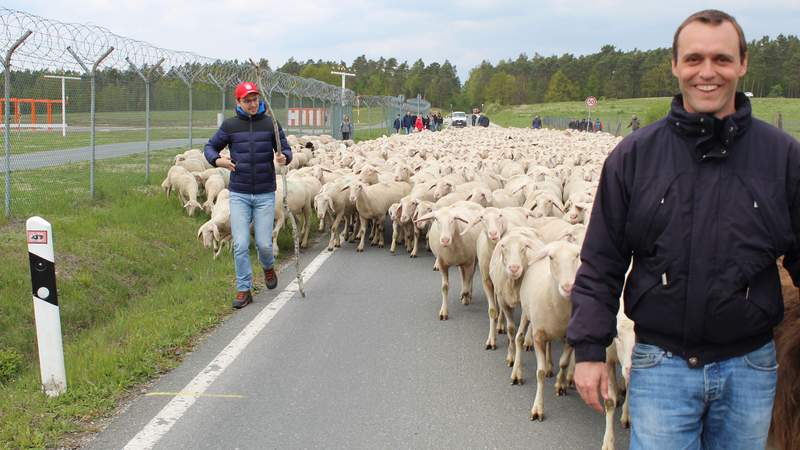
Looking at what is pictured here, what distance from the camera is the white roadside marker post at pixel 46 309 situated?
18.1 feet

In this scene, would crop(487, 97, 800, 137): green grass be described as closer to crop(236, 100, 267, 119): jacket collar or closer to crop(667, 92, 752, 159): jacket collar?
crop(236, 100, 267, 119): jacket collar

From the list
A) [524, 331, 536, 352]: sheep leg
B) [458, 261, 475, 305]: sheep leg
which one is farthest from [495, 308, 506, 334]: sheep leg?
[458, 261, 475, 305]: sheep leg

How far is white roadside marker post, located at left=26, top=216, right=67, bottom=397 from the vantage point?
218 inches

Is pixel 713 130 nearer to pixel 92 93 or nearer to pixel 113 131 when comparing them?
pixel 92 93

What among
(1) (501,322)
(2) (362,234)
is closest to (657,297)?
(1) (501,322)

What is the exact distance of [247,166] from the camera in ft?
28.3

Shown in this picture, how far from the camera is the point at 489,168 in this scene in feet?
54.6

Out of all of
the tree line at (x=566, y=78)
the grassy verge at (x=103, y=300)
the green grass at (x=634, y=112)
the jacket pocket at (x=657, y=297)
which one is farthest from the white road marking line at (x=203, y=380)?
the tree line at (x=566, y=78)

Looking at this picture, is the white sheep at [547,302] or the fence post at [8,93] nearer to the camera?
the white sheep at [547,302]

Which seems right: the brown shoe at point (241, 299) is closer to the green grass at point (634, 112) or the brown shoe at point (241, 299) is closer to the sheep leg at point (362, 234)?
the sheep leg at point (362, 234)

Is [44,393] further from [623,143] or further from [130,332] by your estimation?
[623,143]

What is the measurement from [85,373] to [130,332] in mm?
1382

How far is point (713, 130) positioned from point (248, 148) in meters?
6.65

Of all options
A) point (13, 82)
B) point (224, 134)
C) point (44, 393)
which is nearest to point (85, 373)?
point (44, 393)
